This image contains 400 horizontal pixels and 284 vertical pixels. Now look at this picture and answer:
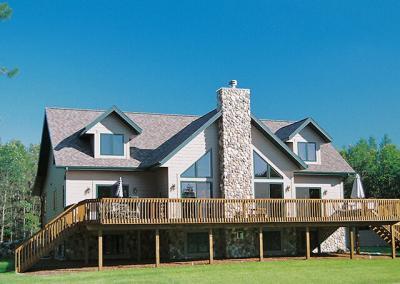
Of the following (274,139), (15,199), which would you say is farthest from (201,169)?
(15,199)

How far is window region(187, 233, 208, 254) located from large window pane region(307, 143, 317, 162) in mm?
8277

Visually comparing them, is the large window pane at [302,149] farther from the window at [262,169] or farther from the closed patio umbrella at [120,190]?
the closed patio umbrella at [120,190]

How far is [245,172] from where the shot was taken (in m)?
30.3

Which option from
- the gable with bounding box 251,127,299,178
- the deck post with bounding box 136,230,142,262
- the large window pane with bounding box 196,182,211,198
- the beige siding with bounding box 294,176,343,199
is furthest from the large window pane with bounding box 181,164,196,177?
the beige siding with bounding box 294,176,343,199

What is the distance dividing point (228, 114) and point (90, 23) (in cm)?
1006

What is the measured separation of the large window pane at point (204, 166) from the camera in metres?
30.0

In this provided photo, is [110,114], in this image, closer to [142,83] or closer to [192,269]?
[192,269]

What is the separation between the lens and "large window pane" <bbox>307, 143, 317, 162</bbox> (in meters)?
35.0

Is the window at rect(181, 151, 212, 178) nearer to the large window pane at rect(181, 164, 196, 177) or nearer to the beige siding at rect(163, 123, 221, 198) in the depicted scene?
the large window pane at rect(181, 164, 196, 177)

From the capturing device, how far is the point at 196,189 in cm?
2992

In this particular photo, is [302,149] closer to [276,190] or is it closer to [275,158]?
[275,158]

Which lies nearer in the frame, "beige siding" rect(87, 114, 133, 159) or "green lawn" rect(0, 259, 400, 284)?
"green lawn" rect(0, 259, 400, 284)

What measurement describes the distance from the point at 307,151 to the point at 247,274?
1353 centimetres

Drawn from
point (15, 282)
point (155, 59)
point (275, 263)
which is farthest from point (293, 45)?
point (15, 282)
